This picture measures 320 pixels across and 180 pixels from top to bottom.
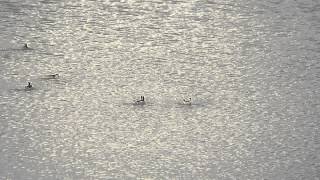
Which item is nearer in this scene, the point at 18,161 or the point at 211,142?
the point at 18,161

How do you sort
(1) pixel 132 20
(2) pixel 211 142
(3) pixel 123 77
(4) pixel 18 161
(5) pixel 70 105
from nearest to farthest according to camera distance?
(4) pixel 18 161 → (2) pixel 211 142 → (5) pixel 70 105 → (3) pixel 123 77 → (1) pixel 132 20

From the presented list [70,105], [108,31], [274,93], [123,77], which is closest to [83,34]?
[108,31]

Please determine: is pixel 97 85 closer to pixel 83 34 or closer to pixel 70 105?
pixel 70 105

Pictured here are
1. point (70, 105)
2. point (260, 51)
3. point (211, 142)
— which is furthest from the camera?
point (260, 51)

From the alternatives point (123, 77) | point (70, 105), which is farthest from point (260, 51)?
point (70, 105)

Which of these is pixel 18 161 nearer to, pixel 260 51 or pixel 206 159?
pixel 206 159

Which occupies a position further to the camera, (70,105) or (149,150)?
(70,105)
